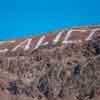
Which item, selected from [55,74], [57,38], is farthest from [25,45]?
[55,74]

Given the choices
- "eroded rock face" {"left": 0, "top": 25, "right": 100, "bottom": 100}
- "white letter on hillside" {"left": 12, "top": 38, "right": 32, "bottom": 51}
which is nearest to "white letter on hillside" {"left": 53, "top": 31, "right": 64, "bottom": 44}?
"eroded rock face" {"left": 0, "top": 25, "right": 100, "bottom": 100}

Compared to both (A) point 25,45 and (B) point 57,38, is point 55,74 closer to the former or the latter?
(B) point 57,38

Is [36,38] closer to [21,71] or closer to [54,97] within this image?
[21,71]

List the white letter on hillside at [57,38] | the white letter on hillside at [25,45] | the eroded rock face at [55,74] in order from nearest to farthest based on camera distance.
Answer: the eroded rock face at [55,74]
the white letter on hillside at [57,38]
the white letter on hillside at [25,45]

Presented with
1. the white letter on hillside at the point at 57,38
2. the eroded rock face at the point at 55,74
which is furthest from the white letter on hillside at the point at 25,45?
the white letter on hillside at the point at 57,38

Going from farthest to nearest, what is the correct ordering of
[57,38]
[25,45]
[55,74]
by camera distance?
[25,45] → [57,38] → [55,74]

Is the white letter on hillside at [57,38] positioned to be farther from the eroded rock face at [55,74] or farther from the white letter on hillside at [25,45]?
the white letter on hillside at [25,45]

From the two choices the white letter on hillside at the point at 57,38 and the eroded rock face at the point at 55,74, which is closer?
the eroded rock face at the point at 55,74

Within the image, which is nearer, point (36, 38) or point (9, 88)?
point (9, 88)

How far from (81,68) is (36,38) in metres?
12.4

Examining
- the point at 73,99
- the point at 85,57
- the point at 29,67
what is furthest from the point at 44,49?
the point at 73,99

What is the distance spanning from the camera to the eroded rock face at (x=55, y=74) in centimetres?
3529

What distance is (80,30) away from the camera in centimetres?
4497

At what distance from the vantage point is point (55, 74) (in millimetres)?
37875
